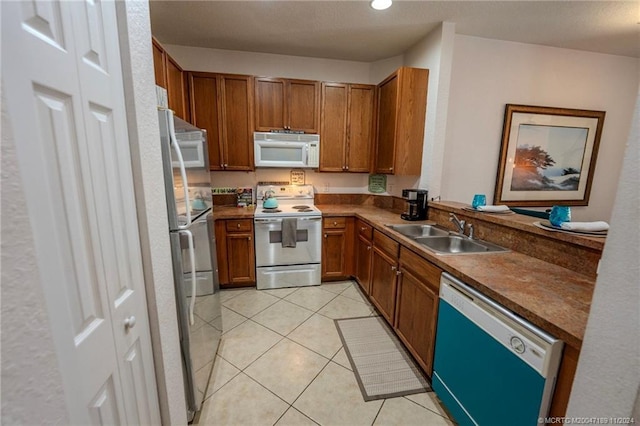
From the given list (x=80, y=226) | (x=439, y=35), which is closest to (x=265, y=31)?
(x=439, y=35)

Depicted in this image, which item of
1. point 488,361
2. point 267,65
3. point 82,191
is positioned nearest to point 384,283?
point 488,361

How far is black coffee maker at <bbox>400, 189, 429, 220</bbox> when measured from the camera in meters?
2.57

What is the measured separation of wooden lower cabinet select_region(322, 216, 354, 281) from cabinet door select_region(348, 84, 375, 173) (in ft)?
2.48

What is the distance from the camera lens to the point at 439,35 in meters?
2.38

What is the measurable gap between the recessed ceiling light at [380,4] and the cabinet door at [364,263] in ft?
6.90

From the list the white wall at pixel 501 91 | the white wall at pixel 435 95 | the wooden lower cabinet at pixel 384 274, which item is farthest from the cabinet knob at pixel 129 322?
the white wall at pixel 501 91

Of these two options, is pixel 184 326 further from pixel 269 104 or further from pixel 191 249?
pixel 269 104

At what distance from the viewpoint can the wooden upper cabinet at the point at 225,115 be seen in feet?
9.27

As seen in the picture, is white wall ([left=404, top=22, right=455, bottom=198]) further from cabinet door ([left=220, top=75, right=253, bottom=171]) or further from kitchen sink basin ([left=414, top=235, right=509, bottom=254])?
cabinet door ([left=220, top=75, right=253, bottom=171])

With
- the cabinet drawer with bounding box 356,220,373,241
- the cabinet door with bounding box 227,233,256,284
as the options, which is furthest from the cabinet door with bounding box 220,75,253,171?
the cabinet drawer with bounding box 356,220,373,241

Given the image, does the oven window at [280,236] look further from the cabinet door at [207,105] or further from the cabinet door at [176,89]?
the cabinet door at [176,89]

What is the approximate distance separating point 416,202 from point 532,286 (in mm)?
1440

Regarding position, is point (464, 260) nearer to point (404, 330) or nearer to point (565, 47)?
point (404, 330)

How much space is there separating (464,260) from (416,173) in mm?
1424
